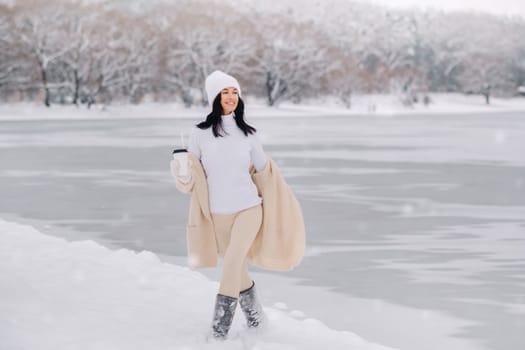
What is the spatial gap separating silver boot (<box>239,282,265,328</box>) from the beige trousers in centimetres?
21

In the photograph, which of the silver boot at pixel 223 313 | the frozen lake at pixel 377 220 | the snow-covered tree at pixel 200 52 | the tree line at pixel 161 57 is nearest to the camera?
the silver boot at pixel 223 313

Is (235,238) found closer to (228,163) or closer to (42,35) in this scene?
(228,163)

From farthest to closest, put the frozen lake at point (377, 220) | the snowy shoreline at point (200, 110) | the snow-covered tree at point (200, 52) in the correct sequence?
1. the snow-covered tree at point (200, 52)
2. the snowy shoreline at point (200, 110)
3. the frozen lake at point (377, 220)

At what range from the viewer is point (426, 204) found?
13383 mm

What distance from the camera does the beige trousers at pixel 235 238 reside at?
17.1 feet

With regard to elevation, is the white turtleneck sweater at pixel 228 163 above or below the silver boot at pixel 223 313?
above

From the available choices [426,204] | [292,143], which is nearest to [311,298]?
[426,204]

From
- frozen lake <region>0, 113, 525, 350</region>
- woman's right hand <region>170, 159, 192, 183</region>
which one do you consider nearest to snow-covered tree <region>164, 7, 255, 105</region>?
frozen lake <region>0, 113, 525, 350</region>

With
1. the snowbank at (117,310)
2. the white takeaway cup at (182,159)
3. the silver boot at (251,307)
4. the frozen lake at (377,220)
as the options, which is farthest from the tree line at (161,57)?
the white takeaway cup at (182,159)

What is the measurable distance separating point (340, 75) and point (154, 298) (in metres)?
72.7

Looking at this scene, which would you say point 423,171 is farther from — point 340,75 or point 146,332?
point 340,75

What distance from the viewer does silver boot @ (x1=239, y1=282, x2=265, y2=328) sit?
5555mm

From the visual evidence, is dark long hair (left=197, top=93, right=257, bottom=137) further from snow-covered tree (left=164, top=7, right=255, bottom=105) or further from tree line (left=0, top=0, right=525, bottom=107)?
snow-covered tree (left=164, top=7, right=255, bottom=105)

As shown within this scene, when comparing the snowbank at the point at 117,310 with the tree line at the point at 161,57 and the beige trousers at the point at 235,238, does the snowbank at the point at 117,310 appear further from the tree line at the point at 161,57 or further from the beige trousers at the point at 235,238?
the tree line at the point at 161,57
